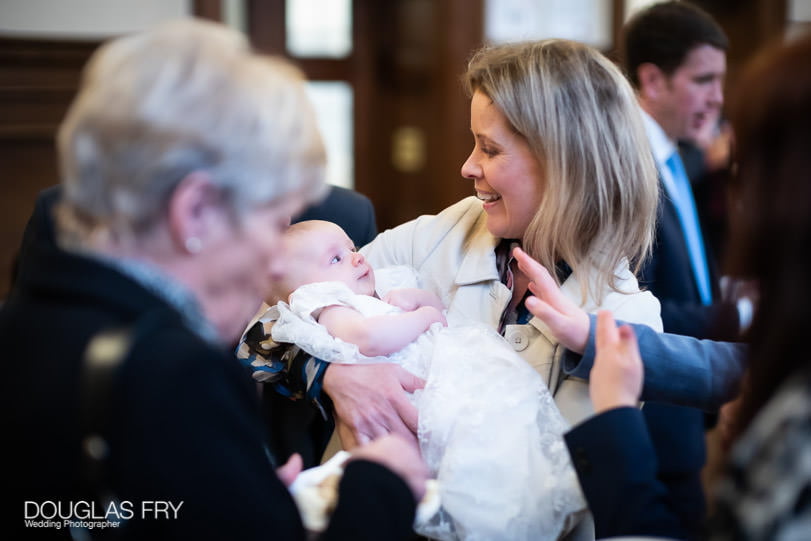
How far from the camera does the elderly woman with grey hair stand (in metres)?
1.00

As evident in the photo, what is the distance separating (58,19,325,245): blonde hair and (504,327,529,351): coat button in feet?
2.80

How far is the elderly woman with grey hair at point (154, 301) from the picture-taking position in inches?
39.2

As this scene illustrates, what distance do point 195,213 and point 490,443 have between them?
77cm

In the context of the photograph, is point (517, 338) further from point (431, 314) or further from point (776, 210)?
point (776, 210)

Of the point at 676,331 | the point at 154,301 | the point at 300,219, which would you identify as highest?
the point at 154,301

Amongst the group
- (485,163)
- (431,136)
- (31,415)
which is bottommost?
(431,136)

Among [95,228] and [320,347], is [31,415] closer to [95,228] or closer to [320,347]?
[95,228]

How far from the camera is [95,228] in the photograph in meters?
1.06

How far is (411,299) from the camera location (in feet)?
6.41

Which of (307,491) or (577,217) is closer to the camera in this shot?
(307,491)

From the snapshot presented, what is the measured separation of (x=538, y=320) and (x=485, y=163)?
0.41m

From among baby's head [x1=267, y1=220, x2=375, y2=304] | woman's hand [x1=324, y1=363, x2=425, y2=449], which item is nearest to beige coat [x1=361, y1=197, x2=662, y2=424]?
baby's head [x1=267, y1=220, x2=375, y2=304]

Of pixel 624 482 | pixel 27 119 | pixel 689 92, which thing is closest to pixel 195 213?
pixel 624 482

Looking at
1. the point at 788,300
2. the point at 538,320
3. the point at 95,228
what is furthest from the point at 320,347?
the point at 788,300
